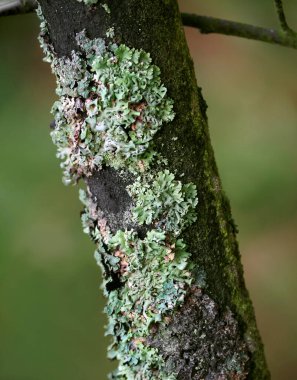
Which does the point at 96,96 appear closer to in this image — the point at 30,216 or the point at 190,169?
the point at 190,169

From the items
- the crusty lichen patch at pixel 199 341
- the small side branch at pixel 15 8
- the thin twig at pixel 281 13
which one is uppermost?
the small side branch at pixel 15 8

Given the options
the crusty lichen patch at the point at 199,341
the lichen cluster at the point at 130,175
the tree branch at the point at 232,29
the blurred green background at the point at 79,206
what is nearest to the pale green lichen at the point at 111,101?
the lichen cluster at the point at 130,175

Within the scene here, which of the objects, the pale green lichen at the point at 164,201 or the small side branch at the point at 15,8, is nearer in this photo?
the pale green lichen at the point at 164,201

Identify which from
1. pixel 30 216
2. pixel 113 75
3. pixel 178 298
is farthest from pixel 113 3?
pixel 30 216

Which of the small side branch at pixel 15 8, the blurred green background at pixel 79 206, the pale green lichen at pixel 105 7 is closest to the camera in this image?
the pale green lichen at pixel 105 7

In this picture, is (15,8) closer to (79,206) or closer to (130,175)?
(130,175)

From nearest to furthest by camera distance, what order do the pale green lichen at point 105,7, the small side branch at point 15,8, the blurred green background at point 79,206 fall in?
the pale green lichen at point 105,7 → the small side branch at point 15,8 → the blurred green background at point 79,206

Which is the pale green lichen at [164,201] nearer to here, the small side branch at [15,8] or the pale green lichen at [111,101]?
the pale green lichen at [111,101]
